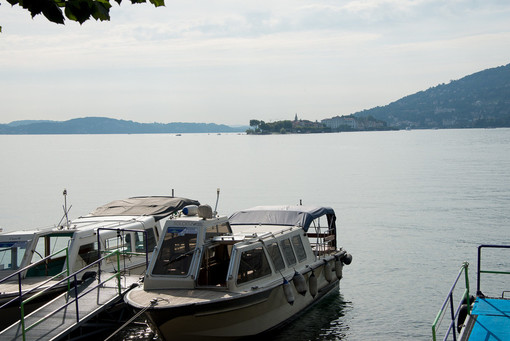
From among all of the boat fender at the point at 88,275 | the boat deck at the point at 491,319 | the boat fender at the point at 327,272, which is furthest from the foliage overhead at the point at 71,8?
the boat fender at the point at 327,272

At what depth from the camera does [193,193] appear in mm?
64438

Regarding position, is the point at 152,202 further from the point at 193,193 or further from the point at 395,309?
the point at 193,193

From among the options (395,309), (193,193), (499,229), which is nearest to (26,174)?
(193,193)

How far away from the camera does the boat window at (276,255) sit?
709 inches

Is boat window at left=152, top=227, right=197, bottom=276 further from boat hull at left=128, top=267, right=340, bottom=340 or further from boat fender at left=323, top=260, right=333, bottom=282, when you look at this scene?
boat fender at left=323, top=260, right=333, bottom=282

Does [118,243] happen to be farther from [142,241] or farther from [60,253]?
[60,253]

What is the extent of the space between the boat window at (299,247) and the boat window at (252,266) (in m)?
2.32

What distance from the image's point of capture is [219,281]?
17297 mm

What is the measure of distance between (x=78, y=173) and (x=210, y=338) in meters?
84.9

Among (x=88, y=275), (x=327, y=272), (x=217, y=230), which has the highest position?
(x=217, y=230)

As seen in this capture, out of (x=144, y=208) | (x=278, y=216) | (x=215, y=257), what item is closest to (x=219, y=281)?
(x=215, y=257)

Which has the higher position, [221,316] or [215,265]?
[215,265]

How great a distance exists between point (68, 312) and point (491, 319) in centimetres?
985

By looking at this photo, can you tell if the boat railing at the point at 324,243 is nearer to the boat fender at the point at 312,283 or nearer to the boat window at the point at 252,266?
the boat fender at the point at 312,283
